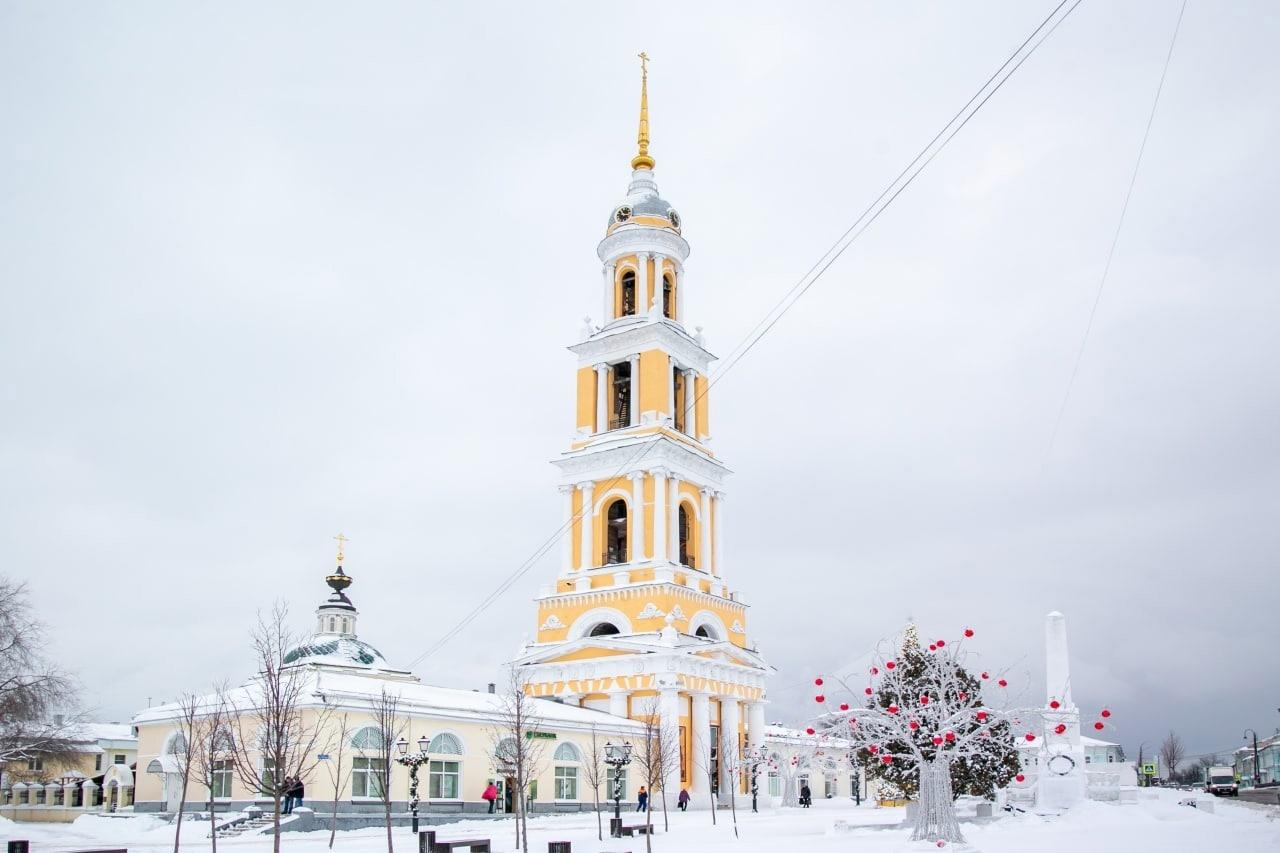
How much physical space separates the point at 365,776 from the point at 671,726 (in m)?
14.6

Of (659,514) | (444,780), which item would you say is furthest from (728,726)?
(444,780)

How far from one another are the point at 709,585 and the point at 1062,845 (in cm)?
3162

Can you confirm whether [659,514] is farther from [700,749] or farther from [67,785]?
[67,785]

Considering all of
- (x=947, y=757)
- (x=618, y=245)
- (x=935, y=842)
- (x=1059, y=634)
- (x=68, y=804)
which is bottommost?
(x=68, y=804)

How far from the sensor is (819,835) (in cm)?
2758

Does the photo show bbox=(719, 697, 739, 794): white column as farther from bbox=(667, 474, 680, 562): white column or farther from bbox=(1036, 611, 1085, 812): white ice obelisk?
bbox=(1036, 611, 1085, 812): white ice obelisk

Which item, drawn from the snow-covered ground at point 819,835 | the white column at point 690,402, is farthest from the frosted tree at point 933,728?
the white column at point 690,402

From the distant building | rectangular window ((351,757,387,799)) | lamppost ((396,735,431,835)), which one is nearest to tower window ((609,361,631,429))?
lamppost ((396,735,431,835))

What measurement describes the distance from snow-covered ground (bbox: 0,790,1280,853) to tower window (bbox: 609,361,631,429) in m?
22.1

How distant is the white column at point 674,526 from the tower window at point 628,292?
30.3ft

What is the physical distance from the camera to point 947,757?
808 inches

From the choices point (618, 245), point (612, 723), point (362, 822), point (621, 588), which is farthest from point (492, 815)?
point (618, 245)

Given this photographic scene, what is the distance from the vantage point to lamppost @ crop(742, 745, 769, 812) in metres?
44.5

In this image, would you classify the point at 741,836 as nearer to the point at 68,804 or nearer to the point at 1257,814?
the point at 1257,814
